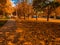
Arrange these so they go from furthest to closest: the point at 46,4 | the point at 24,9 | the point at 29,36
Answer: the point at 24,9
the point at 46,4
the point at 29,36

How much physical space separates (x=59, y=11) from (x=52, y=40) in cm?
615

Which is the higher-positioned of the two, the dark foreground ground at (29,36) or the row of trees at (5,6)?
the row of trees at (5,6)

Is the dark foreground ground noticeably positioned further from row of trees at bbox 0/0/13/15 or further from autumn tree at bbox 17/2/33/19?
autumn tree at bbox 17/2/33/19

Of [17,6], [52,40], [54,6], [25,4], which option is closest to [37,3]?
[54,6]

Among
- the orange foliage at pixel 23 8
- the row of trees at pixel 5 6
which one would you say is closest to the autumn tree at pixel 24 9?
the orange foliage at pixel 23 8

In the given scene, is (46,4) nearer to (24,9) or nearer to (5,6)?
(5,6)

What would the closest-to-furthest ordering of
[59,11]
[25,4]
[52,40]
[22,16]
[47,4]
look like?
[52,40] → [59,11] → [47,4] → [25,4] → [22,16]

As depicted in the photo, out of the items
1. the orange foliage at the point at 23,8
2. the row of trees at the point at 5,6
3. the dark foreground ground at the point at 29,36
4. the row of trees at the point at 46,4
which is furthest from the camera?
the orange foliage at the point at 23,8

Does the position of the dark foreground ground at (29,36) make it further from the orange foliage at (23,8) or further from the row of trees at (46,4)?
the orange foliage at (23,8)

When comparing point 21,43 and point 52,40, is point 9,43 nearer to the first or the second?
point 21,43

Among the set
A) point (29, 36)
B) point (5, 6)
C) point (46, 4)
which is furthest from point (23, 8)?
point (29, 36)

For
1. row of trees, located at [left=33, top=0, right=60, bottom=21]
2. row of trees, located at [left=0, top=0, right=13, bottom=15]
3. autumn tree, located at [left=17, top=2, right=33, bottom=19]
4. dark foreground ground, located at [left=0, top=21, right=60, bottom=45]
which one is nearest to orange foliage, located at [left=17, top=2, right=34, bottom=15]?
autumn tree, located at [left=17, top=2, right=33, bottom=19]

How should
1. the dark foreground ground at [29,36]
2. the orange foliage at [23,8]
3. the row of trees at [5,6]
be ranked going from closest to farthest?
the dark foreground ground at [29,36], the row of trees at [5,6], the orange foliage at [23,8]

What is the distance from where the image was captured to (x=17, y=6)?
26016mm
